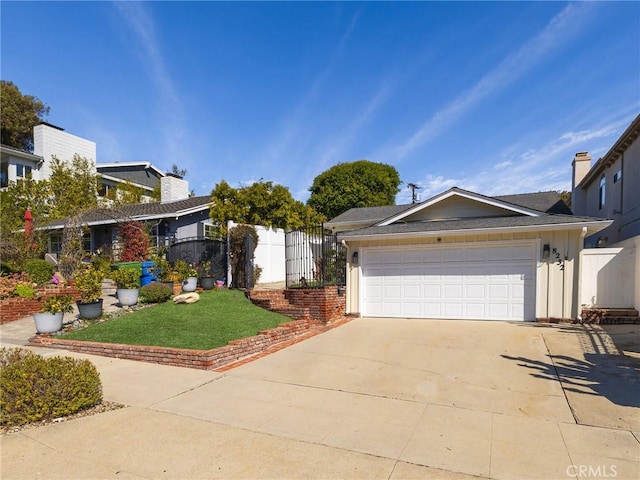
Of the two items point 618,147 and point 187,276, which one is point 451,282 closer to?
point 187,276

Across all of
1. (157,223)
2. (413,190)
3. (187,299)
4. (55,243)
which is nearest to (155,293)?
(187,299)

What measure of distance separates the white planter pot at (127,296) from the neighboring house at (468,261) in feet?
20.6

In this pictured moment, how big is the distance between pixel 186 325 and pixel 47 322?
9.94 ft

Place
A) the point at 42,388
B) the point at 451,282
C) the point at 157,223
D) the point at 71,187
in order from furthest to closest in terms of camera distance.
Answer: the point at 71,187
the point at 157,223
the point at 451,282
the point at 42,388

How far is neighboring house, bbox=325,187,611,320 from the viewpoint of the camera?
9.34m

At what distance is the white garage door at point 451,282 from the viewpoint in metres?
9.73

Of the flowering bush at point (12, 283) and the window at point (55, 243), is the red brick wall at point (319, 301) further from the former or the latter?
the window at point (55, 243)

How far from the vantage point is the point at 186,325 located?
7914mm

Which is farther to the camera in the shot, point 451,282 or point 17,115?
point 17,115

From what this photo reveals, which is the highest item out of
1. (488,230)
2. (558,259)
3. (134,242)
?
(488,230)

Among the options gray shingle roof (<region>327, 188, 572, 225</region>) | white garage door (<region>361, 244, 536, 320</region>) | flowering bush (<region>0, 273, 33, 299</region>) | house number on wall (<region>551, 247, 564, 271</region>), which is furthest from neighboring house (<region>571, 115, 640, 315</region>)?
flowering bush (<region>0, 273, 33, 299</region>)

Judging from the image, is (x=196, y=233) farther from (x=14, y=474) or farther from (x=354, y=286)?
(x=14, y=474)

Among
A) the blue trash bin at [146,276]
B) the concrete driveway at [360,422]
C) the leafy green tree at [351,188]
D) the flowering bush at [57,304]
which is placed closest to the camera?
the concrete driveway at [360,422]

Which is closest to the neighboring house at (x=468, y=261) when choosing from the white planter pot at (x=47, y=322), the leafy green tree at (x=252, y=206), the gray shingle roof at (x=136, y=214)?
the leafy green tree at (x=252, y=206)
